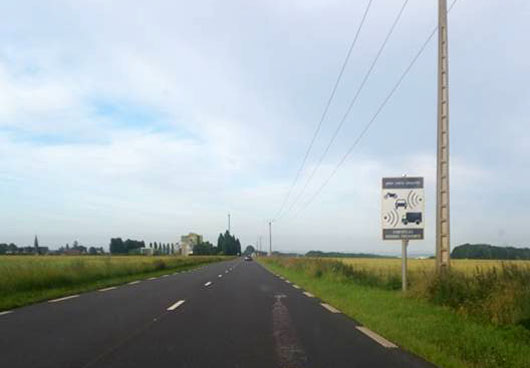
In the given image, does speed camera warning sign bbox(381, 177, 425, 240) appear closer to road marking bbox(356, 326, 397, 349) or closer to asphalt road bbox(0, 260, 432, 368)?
asphalt road bbox(0, 260, 432, 368)

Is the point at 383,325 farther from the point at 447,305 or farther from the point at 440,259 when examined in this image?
the point at 440,259

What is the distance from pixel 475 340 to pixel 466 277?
6.10 meters

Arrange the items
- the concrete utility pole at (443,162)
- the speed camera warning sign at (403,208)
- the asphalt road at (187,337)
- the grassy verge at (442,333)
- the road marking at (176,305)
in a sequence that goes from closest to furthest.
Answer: the asphalt road at (187,337), the grassy verge at (442,333), the road marking at (176,305), the concrete utility pole at (443,162), the speed camera warning sign at (403,208)

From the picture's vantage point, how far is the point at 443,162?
1564cm

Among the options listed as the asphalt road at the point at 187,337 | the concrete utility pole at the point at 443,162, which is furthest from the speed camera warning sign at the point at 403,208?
the asphalt road at the point at 187,337

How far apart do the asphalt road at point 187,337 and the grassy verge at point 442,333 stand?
1.47 ft

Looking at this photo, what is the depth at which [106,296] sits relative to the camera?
18.5 meters

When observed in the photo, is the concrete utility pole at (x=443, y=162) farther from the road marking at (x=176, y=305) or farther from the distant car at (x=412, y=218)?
the road marking at (x=176, y=305)

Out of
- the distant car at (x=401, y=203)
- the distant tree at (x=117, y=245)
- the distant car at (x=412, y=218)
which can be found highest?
the distant car at (x=401, y=203)

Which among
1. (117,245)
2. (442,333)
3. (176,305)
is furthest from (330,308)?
(117,245)

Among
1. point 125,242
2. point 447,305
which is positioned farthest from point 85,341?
point 125,242

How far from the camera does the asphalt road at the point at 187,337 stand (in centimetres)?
765

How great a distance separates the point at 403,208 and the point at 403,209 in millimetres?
→ 33

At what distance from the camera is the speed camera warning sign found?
18.7 metres
